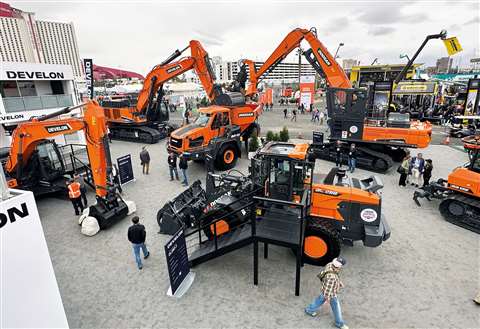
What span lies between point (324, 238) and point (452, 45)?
13413 mm

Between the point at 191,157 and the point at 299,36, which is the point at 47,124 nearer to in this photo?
the point at 191,157

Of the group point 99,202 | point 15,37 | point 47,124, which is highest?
point 15,37

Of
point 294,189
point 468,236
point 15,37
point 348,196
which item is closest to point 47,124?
point 294,189

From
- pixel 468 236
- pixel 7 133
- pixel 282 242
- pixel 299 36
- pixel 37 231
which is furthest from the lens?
pixel 7 133

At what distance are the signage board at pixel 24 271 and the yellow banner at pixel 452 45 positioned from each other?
686 inches

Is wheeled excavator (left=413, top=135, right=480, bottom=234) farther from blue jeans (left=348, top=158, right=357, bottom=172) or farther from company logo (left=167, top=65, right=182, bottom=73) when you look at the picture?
company logo (left=167, top=65, right=182, bottom=73)

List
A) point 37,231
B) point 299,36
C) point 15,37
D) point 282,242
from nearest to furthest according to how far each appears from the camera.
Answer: point 37,231
point 282,242
point 299,36
point 15,37

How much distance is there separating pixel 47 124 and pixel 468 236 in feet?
43.4

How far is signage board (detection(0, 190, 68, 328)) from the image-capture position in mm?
3547

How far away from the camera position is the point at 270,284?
20.0 ft

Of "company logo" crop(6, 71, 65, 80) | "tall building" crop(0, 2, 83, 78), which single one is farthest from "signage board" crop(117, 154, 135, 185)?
"tall building" crop(0, 2, 83, 78)

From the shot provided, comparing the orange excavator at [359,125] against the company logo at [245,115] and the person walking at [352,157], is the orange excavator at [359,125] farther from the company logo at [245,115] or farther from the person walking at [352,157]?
the company logo at [245,115]

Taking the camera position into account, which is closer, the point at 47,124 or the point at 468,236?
the point at 468,236

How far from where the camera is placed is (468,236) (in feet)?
25.6
